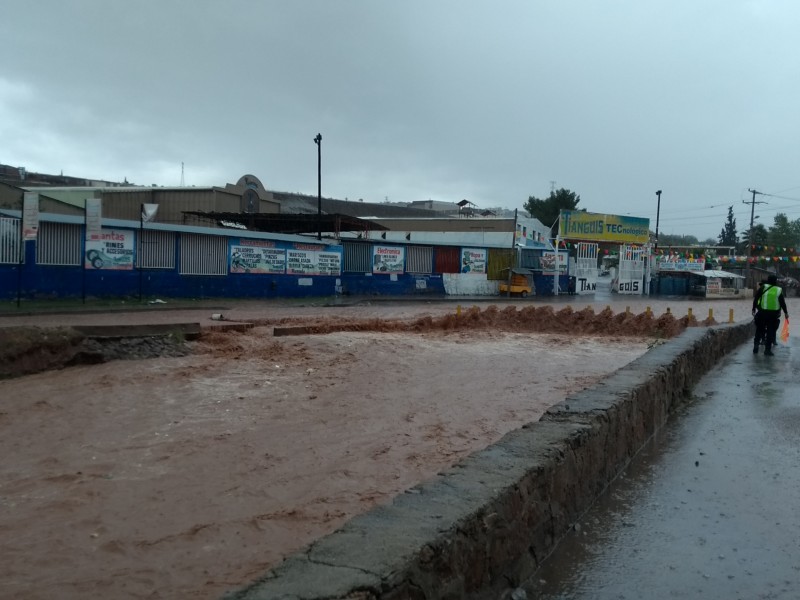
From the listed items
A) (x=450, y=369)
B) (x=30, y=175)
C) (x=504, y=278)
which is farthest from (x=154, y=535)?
(x=30, y=175)

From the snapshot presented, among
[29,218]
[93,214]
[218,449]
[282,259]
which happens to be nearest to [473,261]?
[282,259]

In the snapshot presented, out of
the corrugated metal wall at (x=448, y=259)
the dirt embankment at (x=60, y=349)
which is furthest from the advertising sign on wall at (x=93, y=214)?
the corrugated metal wall at (x=448, y=259)

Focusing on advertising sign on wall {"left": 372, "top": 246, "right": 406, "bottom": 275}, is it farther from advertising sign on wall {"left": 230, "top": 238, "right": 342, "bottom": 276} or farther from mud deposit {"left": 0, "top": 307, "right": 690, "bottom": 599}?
→ mud deposit {"left": 0, "top": 307, "right": 690, "bottom": 599}

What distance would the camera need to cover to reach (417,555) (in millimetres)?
2859

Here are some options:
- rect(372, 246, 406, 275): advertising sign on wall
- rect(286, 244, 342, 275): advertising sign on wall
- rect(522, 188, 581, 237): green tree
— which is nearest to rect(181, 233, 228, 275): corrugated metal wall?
rect(286, 244, 342, 275): advertising sign on wall

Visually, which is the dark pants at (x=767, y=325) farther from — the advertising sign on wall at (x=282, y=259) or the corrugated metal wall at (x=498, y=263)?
the corrugated metal wall at (x=498, y=263)

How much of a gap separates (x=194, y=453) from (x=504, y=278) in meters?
33.5

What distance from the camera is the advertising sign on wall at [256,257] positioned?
26.8m

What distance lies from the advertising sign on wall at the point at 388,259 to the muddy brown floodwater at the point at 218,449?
20550 millimetres

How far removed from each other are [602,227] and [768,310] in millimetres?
36285

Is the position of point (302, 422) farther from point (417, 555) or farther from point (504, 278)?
point (504, 278)

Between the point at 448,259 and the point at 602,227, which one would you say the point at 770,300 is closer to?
the point at 448,259

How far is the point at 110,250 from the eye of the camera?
73.8ft

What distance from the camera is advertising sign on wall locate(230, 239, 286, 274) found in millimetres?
26781
